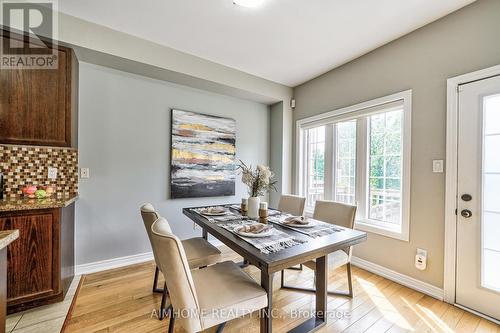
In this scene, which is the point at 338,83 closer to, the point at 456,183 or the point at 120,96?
the point at 456,183

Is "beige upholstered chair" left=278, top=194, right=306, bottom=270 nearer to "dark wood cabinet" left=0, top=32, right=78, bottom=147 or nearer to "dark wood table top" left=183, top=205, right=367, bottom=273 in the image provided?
"dark wood table top" left=183, top=205, right=367, bottom=273

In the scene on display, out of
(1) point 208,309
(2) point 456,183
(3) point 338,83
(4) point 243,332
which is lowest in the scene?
(4) point 243,332

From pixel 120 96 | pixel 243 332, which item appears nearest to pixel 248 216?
pixel 243 332

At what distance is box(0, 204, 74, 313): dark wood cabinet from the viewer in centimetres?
170

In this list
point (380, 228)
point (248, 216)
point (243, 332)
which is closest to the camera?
point (243, 332)

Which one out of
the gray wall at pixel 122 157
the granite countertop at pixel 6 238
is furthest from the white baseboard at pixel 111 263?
the granite countertop at pixel 6 238

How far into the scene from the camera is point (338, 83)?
3.04 m

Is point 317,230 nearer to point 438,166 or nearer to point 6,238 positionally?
point 438,166

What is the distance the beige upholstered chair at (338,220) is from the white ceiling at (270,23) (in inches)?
69.7

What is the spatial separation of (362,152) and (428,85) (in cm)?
94

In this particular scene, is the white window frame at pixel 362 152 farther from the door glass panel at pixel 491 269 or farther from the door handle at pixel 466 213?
the door glass panel at pixel 491 269

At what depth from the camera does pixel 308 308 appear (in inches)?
74.0

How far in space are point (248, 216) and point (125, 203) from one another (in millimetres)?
1618

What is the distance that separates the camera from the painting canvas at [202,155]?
2.99 metres
